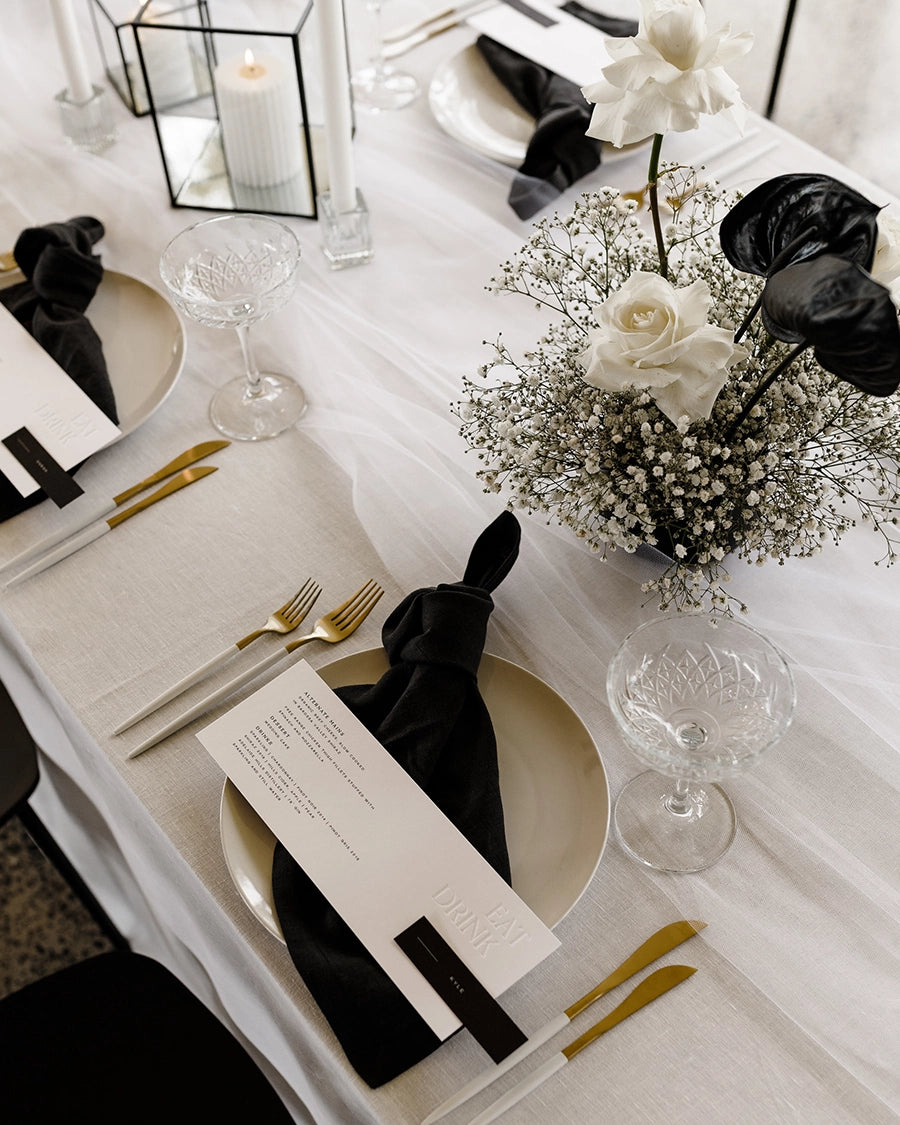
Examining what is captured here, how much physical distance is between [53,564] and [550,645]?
1.49 ft

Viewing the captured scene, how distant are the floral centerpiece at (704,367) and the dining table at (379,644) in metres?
0.13

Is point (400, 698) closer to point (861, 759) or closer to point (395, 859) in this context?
point (395, 859)

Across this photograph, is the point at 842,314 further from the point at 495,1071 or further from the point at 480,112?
the point at 480,112

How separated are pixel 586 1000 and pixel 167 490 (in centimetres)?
60

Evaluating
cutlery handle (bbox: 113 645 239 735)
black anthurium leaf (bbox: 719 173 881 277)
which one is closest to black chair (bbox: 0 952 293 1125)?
cutlery handle (bbox: 113 645 239 735)

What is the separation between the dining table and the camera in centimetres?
71

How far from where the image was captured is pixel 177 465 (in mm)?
Result: 1026

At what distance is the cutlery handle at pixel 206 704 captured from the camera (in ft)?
2.73

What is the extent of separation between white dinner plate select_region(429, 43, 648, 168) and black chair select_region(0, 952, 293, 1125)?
1.03 metres

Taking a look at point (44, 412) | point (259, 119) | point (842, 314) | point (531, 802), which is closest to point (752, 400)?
point (842, 314)

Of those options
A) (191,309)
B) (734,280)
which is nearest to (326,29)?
(191,309)

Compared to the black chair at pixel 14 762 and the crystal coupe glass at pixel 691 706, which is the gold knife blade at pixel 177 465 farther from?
the crystal coupe glass at pixel 691 706

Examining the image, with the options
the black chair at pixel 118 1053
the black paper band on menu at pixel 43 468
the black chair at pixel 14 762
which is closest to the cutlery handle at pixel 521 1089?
the black chair at pixel 118 1053

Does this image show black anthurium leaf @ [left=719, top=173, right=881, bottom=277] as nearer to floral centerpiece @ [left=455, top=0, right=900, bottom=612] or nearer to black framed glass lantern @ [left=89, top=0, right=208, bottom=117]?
floral centerpiece @ [left=455, top=0, right=900, bottom=612]
